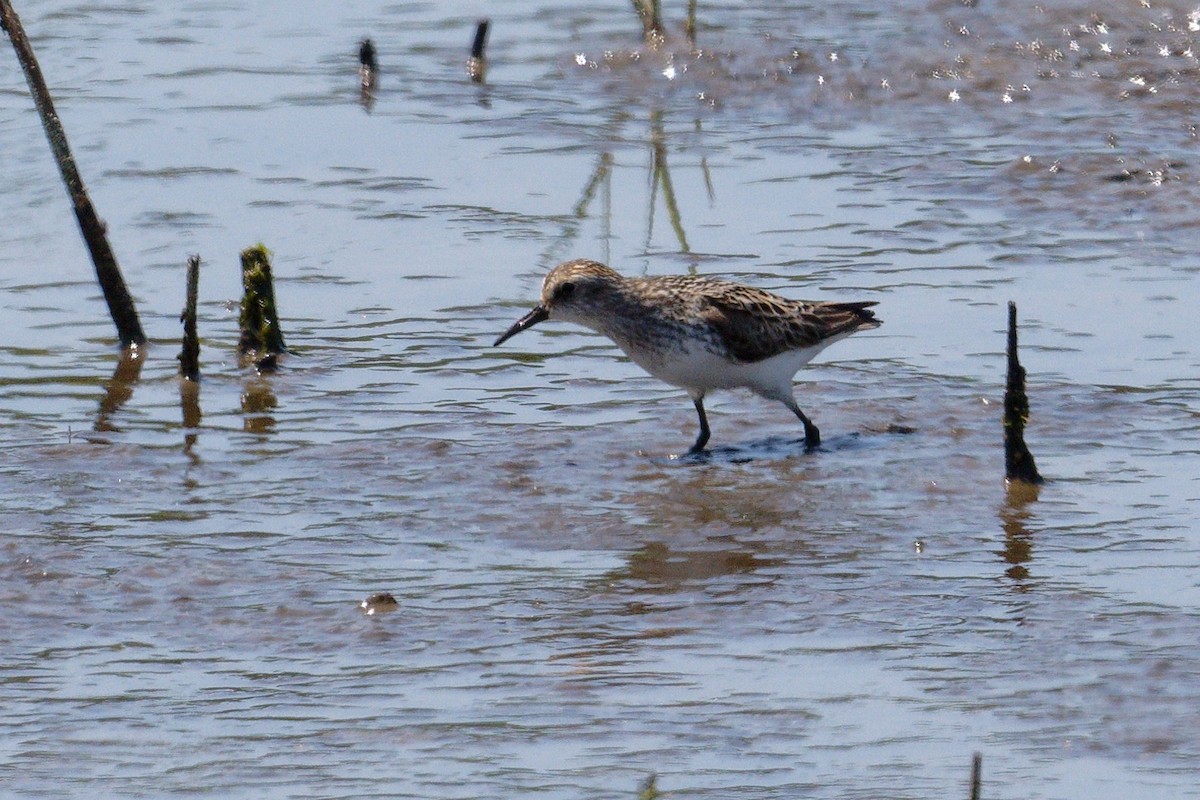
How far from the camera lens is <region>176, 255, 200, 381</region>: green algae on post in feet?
32.7

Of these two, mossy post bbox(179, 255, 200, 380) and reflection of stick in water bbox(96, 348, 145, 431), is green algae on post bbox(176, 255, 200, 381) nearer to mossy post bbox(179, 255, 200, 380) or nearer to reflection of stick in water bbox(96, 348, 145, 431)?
mossy post bbox(179, 255, 200, 380)

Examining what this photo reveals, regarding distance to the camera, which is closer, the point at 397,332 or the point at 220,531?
the point at 220,531

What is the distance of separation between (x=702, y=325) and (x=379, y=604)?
8.92ft

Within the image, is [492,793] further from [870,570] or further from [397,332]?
[397,332]

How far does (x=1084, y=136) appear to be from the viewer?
14195mm

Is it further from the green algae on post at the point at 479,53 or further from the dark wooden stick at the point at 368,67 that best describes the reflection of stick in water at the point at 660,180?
the dark wooden stick at the point at 368,67

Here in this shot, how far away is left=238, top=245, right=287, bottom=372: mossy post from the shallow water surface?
0.45 ft

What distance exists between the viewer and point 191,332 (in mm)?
10227

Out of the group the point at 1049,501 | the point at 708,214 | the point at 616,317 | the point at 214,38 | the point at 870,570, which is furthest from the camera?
the point at 214,38

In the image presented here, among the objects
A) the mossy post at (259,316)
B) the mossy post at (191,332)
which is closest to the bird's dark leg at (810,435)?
the mossy post at (259,316)

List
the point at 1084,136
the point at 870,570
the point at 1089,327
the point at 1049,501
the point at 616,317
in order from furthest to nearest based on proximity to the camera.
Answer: the point at 1084,136, the point at 1089,327, the point at 616,317, the point at 1049,501, the point at 870,570

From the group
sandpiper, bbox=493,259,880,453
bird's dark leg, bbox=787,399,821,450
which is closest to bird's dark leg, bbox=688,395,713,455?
sandpiper, bbox=493,259,880,453

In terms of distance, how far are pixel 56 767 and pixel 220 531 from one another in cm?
229

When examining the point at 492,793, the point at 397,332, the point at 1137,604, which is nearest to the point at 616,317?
the point at 397,332
